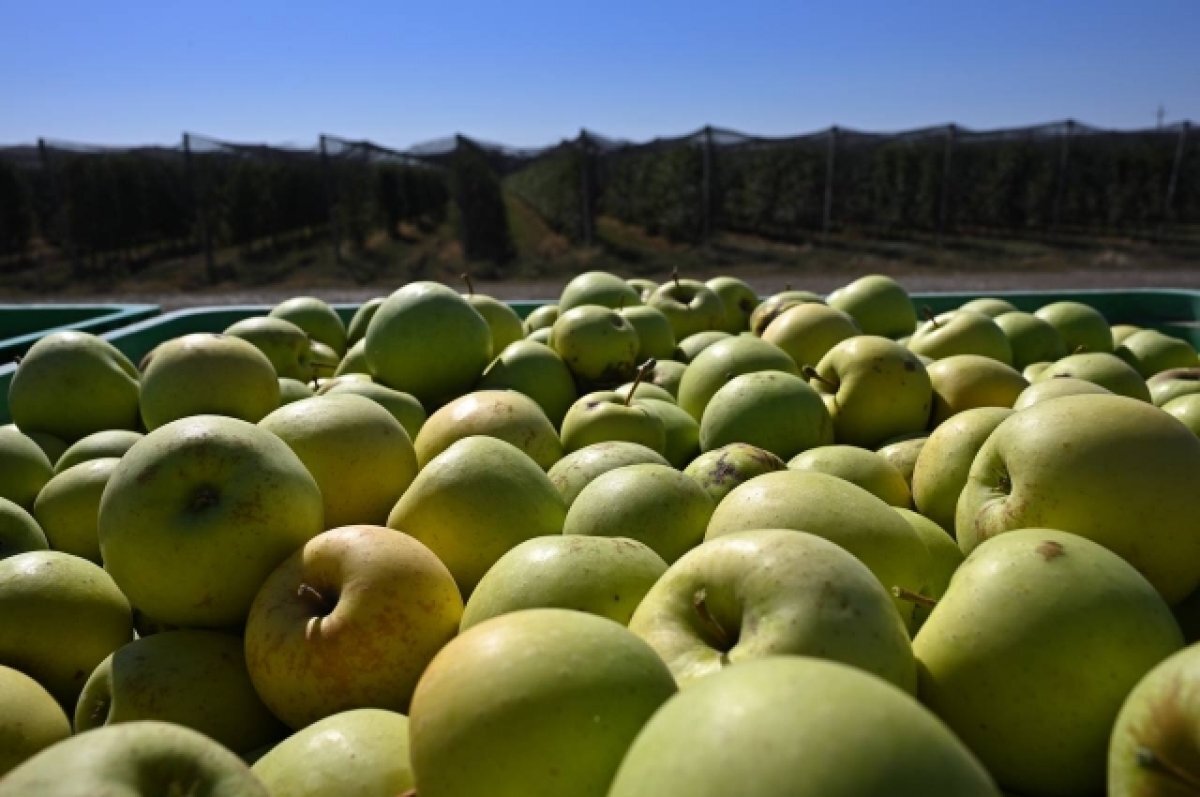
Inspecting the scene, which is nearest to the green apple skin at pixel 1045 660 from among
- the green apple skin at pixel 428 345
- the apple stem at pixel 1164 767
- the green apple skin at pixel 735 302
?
the apple stem at pixel 1164 767

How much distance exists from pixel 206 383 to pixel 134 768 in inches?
81.3

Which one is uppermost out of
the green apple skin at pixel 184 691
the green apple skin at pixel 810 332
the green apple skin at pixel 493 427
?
the green apple skin at pixel 810 332

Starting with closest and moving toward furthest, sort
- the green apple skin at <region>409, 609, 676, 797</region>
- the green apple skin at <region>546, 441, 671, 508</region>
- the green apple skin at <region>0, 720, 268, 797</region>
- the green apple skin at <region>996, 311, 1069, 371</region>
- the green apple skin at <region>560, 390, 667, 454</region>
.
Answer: the green apple skin at <region>0, 720, 268, 797</region> → the green apple skin at <region>409, 609, 676, 797</region> → the green apple skin at <region>546, 441, 671, 508</region> → the green apple skin at <region>560, 390, 667, 454</region> → the green apple skin at <region>996, 311, 1069, 371</region>

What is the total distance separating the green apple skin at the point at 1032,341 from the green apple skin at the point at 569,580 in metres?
2.88

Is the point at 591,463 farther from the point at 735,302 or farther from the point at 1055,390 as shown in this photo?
the point at 735,302

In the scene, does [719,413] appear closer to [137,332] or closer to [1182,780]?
[1182,780]

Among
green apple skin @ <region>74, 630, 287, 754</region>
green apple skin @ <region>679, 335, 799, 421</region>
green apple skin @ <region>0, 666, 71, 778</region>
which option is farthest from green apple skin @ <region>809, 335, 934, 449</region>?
green apple skin @ <region>0, 666, 71, 778</region>

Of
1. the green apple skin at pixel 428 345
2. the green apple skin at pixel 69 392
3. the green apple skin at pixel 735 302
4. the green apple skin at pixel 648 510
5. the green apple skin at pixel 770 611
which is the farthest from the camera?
the green apple skin at pixel 735 302

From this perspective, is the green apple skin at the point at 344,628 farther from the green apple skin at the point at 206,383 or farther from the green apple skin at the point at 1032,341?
the green apple skin at the point at 1032,341

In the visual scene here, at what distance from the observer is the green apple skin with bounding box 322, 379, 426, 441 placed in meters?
3.30

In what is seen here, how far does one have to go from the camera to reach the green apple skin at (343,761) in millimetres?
1524

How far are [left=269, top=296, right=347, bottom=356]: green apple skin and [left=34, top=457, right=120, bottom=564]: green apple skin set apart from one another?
1.89 meters

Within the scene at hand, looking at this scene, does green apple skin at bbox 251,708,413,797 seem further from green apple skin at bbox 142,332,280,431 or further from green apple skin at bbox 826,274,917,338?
green apple skin at bbox 826,274,917,338

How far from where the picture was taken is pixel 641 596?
185 centimetres
